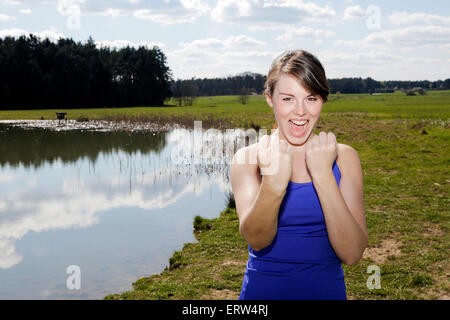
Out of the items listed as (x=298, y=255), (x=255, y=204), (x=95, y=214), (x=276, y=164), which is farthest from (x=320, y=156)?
(x=95, y=214)

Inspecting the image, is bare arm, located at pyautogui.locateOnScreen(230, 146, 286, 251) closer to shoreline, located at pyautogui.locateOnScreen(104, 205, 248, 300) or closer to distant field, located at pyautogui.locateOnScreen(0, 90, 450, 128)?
shoreline, located at pyautogui.locateOnScreen(104, 205, 248, 300)

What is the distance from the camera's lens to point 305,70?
207 cm

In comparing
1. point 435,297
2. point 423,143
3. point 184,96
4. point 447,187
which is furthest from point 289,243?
point 184,96

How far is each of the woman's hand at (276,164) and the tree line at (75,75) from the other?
289ft

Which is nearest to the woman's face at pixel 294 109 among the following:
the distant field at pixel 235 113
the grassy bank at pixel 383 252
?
the grassy bank at pixel 383 252

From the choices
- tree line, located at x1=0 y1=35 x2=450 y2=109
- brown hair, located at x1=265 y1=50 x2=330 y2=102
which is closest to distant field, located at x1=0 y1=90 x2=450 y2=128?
tree line, located at x1=0 y1=35 x2=450 y2=109

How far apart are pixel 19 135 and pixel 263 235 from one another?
34.8m

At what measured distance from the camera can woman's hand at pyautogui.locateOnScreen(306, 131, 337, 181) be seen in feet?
6.18

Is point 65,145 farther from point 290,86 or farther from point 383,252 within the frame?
point 290,86

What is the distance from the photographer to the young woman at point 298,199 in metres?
1.88

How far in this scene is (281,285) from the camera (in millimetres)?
1994

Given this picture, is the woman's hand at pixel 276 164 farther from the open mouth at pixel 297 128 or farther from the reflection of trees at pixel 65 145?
the reflection of trees at pixel 65 145

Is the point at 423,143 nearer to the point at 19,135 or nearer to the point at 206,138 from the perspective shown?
the point at 206,138

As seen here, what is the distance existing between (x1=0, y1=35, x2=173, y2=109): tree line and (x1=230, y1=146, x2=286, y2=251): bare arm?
88.0 m
